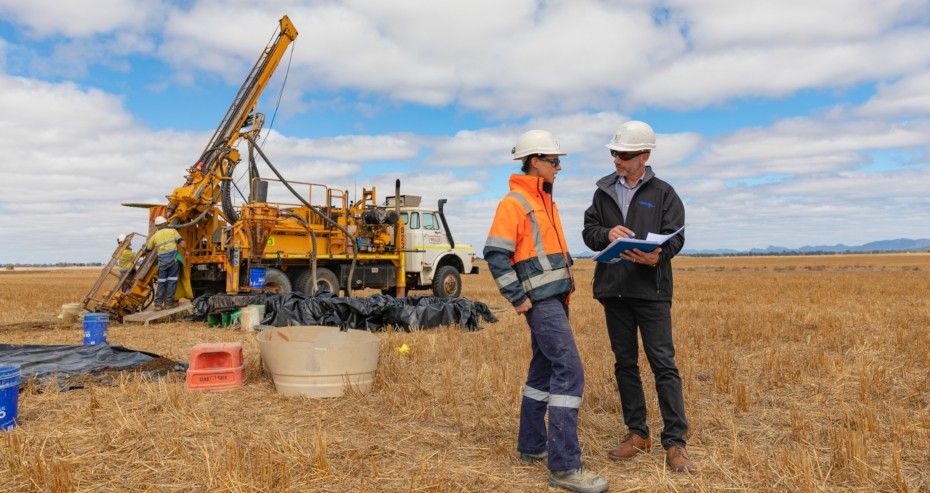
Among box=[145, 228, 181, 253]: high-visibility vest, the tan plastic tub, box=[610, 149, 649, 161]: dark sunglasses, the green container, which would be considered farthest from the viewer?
box=[145, 228, 181, 253]: high-visibility vest

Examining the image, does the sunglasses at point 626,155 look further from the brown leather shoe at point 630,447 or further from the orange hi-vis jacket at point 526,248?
the brown leather shoe at point 630,447

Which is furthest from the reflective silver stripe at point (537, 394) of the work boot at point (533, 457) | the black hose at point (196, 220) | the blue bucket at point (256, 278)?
the black hose at point (196, 220)

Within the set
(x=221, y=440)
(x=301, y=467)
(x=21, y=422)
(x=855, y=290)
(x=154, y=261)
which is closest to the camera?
(x=301, y=467)

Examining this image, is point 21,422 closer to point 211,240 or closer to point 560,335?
point 560,335

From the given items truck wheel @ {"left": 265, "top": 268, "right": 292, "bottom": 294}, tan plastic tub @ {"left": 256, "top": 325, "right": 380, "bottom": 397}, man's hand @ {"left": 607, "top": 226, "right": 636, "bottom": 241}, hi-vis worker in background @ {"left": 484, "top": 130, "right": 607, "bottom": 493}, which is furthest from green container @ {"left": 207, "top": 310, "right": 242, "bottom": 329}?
man's hand @ {"left": 607, "top": 226, "right": 636, "bottom": 241}

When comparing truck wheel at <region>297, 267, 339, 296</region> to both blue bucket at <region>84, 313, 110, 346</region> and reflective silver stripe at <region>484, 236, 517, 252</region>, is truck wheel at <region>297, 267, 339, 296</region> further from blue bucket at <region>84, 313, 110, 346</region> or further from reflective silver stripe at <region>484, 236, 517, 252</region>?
reflective silver stripe at <region>484, 236, 517, 252</region>

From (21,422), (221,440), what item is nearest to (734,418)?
(221,440)

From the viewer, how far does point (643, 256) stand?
3715 mm

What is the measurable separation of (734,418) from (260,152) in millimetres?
10700

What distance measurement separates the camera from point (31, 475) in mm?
3490

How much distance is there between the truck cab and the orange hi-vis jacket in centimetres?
1189

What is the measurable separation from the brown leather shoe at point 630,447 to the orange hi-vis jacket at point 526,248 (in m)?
1.00

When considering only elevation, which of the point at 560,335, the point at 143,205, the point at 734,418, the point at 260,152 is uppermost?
the point at 260,152

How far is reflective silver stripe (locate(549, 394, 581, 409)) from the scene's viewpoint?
3609 mm
